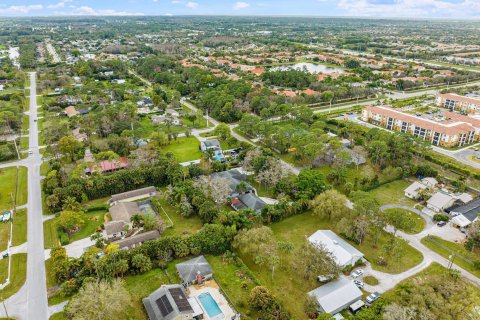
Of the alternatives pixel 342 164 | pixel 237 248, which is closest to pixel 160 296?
pixel 237 248

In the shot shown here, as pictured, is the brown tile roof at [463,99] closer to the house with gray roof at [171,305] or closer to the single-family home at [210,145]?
the single-family home at [210,145]

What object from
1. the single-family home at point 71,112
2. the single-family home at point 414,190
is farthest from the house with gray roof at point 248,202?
the single-family home at point 71,112

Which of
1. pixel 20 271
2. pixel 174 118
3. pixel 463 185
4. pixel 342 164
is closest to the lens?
pixel 20 271

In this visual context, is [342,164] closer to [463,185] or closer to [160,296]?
[463,185]

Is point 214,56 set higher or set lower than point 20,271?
higher

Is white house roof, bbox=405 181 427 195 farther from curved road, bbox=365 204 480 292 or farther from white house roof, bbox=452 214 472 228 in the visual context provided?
curved road, bbox=365 204 480 292

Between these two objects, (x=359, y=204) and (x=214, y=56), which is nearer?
(x=359, y=204)
